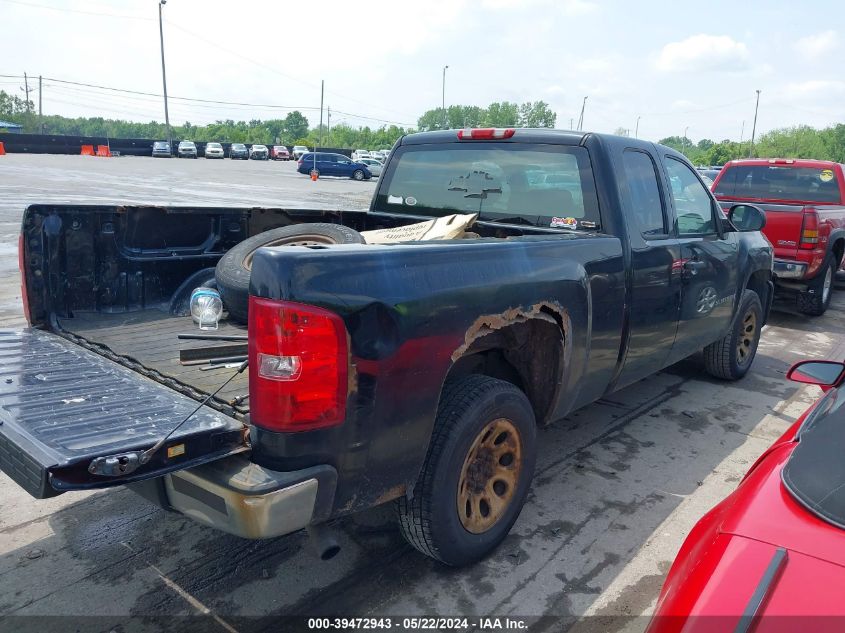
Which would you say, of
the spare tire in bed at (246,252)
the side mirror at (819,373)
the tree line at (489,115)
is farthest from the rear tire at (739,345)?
the tree line at (489,115)

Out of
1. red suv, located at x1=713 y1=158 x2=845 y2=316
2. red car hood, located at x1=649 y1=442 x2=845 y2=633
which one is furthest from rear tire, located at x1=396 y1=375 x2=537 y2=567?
red suv, located at x1=713 y1=158 x2=845 y2=316

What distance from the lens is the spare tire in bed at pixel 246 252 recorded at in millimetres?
3584

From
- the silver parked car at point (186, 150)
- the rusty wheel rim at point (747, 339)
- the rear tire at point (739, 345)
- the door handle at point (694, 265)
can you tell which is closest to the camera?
the door handle at point (694, 265)

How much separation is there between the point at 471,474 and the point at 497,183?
6.58 feet

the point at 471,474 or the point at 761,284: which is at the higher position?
the point at 761,284

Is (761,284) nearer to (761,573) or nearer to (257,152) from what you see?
(761,573)

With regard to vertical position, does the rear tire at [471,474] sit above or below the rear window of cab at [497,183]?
below

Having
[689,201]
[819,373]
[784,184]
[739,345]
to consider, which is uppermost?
[784,184]

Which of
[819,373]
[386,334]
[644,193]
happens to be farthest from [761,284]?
[386,334]

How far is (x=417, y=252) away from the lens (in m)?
2.54

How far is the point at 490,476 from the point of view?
10.2 feet

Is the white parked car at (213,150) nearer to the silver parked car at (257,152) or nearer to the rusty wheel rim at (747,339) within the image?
the silver parked car at (257,152)

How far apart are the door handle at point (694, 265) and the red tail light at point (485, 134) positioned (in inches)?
56.4

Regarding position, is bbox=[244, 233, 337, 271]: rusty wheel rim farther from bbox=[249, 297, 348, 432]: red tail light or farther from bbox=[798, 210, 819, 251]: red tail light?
bbox=[798, 210, 819, 251]: red tail light
